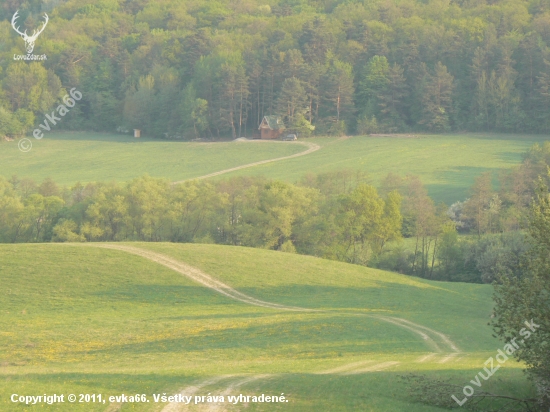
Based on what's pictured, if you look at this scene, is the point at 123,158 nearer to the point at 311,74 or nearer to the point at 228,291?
the point at 311,74

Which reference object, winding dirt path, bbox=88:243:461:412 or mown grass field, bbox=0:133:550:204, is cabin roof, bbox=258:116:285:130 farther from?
winding dirt path, bbox=88:243:461:412

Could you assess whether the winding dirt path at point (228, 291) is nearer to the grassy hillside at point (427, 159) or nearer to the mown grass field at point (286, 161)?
the mown grass field at point (286, 161)

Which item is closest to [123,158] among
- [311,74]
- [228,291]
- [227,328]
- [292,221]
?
[311,74]

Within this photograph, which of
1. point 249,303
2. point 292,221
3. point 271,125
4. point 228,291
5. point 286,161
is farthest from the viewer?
point 271,125

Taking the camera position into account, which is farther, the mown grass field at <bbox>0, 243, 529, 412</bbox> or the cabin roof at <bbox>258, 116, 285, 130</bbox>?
the cabin roof at <bbox>258, 116, 285, 130</bbox>

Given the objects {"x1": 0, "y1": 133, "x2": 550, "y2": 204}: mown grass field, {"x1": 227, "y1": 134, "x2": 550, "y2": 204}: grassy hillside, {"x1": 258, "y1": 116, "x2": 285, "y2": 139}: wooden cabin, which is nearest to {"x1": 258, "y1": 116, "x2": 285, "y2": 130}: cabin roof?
{"x1": 258, "y1": 116, "x2": 285, "y2": 139}: wooden cabin

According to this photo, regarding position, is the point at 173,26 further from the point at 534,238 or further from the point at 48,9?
the point at 534,238

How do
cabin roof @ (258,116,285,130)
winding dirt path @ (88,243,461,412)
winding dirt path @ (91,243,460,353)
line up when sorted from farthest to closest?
cabin roof @ (258,116,285,130)
winding dirt path @ (91,243,460,353)
winding dirt path @ (88,243,461,412)
